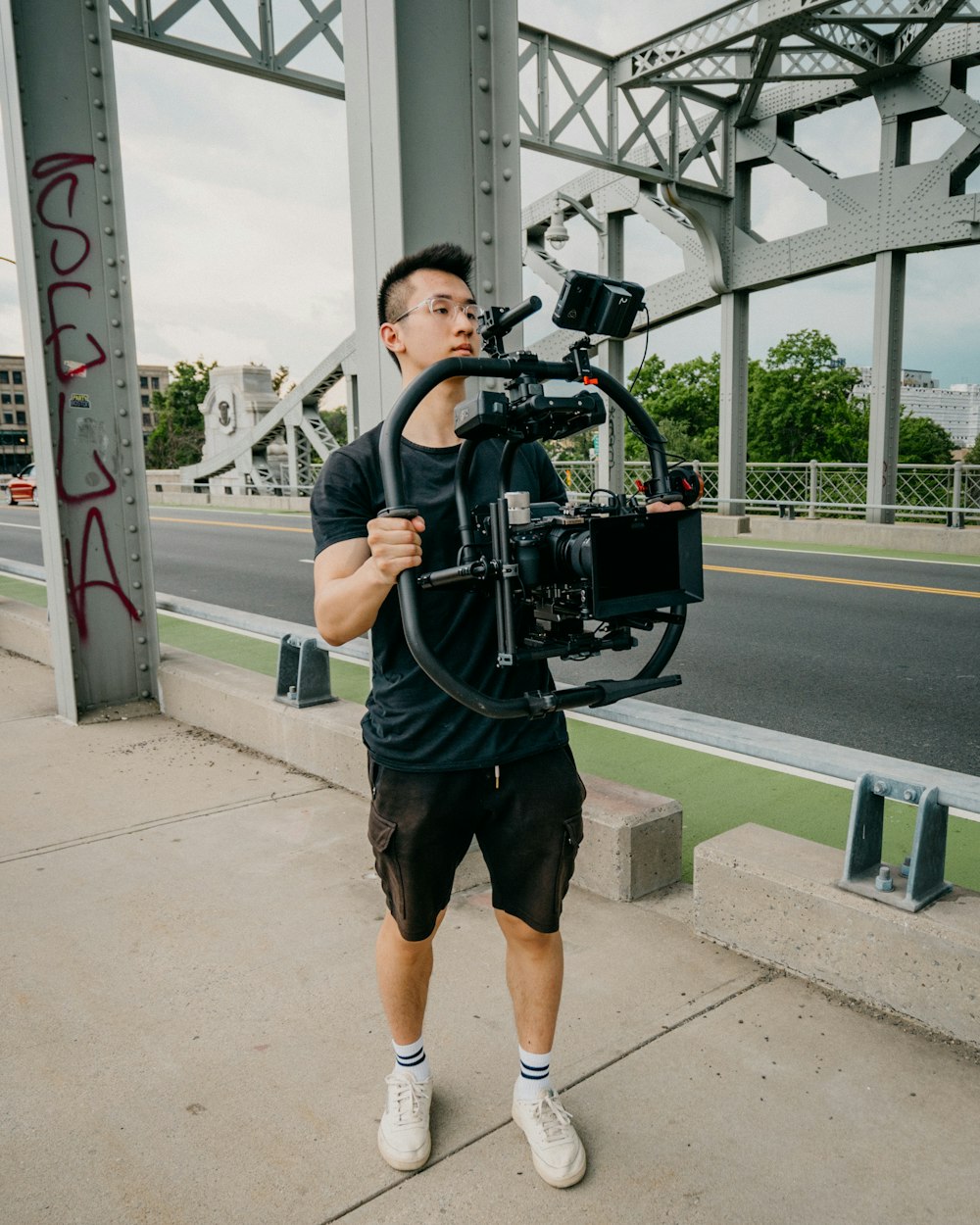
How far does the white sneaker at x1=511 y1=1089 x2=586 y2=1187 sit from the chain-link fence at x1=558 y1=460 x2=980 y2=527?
1329cm

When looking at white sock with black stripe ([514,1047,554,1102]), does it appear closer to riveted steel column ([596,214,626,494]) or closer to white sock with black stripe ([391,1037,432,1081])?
white sock with black stripe ([391,1037,432,1081])

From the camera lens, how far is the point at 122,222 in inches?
216

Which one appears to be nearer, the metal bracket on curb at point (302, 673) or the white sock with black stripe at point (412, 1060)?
the white sock with black stripe at point (412, 1060)

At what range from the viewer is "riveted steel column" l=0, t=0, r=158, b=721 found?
204 inches

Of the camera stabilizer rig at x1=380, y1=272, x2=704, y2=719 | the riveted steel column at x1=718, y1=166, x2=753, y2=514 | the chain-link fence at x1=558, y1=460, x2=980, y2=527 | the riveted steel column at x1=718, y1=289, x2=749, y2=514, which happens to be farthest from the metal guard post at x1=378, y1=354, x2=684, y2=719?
the riveted steel column at x1=718, y1=166, x2=753, y2=514

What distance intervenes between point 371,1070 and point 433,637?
1170 millimetres

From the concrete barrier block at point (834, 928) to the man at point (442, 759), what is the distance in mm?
897

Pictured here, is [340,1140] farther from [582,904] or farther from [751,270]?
[751,270]

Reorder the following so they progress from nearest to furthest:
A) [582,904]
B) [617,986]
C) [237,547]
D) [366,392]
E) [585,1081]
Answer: [585,1081] → [617,986] → [582,904] → [366,392] → [237,547]

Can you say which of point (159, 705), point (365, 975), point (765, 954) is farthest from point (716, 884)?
point (159, 705)

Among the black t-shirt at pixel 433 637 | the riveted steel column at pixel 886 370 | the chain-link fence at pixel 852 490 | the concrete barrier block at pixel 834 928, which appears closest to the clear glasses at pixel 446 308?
the black t-shirt at pixel 433 637

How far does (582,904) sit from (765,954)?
63 centimetres

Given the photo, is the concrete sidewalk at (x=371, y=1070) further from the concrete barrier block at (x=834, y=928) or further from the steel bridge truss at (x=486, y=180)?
Result: the steel bridge truss at (x=486, y=180)

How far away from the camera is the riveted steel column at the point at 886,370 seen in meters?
16.1
